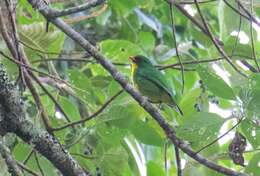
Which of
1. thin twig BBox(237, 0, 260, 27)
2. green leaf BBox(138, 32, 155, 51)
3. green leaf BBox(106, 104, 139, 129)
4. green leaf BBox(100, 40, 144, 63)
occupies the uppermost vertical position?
green leaf BBox(138, 32, 155, 51)

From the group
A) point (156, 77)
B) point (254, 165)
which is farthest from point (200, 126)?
point (156, 77)

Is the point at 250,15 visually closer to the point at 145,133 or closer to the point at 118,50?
the point at 145,133

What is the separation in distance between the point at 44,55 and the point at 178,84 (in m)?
1.09

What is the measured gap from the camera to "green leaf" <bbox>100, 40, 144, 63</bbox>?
3324 millimetres

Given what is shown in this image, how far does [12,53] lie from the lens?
8.87 ft

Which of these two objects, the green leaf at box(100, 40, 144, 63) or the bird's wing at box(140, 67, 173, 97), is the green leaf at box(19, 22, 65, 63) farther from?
the bird's wing at box(140, 67, 173, 97)

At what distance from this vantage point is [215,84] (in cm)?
223

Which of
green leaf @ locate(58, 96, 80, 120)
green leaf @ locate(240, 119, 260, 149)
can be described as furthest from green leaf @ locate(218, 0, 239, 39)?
green leaf @ locate(58, 96, 80, 120)

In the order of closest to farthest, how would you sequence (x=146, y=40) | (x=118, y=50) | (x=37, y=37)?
(x=37, y=37)
(x=118, y=50)
(x=146, y=40)

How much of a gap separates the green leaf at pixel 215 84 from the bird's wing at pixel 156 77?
1.27 meters

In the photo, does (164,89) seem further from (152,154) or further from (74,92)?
(74,92)

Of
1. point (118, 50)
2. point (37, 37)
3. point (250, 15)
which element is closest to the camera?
point (250, 15)

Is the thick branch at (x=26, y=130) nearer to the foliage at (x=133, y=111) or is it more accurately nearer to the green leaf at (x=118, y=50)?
the foliage at (x=133, y=111)

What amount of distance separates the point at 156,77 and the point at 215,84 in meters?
1.49
